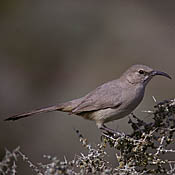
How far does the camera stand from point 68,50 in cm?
1655

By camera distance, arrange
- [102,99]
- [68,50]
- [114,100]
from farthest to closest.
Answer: [68,50], [102,99], [114,100]

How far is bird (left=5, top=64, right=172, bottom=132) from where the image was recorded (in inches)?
247

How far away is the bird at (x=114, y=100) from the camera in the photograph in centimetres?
628

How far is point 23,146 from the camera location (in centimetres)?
1177

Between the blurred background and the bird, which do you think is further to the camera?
the blurred background

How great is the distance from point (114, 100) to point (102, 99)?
0.23 m

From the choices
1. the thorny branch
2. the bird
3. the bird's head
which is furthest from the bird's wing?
the thorny branch

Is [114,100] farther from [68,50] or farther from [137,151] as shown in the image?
[68,50]

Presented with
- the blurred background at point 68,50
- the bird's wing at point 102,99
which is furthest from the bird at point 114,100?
the blurred background at point 68,50

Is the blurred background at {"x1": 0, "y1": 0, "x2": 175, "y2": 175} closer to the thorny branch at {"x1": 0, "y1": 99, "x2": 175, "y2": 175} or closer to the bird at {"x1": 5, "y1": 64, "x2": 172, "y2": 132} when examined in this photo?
the bird at {"x1": 5, "y1": 64, "x2": 172, "y2": 132}

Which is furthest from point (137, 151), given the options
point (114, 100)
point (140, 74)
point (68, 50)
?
point (68, 50)

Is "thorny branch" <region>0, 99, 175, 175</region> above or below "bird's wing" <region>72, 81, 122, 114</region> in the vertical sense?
below

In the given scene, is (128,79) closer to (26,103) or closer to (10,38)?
(26,103)

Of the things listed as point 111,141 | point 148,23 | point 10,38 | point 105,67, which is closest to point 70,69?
point 105,67
